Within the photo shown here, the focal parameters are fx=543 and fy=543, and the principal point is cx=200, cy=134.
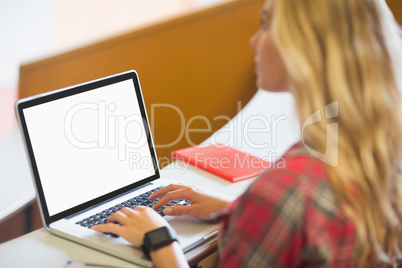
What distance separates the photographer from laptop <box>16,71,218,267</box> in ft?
3.76

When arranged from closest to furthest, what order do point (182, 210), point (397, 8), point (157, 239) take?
point (157, 239) < point (182, 210) < point (397, 8)

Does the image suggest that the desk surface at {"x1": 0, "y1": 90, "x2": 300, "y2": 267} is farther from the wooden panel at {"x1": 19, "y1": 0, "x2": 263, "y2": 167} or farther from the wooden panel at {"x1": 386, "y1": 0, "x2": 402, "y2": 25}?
the wooden panel at {"x1": 386, "y1": 0, "x2": 402, "y2": 25}

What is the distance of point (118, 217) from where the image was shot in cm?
113

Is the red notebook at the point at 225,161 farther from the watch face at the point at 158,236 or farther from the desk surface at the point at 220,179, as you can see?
the watch face at the point at 158,236

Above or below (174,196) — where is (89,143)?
above

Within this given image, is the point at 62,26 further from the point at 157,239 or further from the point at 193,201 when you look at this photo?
the point at 157,239

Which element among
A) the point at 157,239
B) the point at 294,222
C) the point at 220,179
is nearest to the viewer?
the point at 294,222

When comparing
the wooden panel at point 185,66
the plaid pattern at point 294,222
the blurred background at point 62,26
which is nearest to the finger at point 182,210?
the plaid pattern at point 294,222

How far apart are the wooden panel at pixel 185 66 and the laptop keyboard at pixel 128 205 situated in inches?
29.5

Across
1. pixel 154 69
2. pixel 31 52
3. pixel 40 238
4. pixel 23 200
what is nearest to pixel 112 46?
pixel 154 69

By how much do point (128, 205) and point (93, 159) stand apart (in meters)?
0.14

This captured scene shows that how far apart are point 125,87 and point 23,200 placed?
0.41m

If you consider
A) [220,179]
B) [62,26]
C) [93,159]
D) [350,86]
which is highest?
[62,26]

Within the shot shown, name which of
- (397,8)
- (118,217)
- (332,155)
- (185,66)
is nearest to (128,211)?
(118,217)
